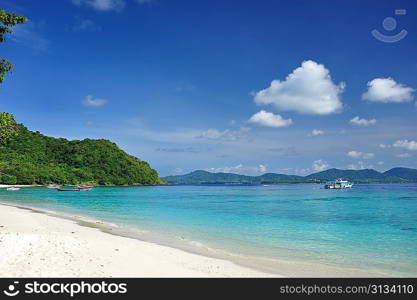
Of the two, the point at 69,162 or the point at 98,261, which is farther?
the point at 69,162

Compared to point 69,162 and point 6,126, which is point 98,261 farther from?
point 69,162

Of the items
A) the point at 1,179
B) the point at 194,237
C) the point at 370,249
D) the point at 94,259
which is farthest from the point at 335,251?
the point at 1,179

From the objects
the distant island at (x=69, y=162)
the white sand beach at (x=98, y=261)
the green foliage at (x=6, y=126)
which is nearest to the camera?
the white sand beach at (x=98, y=261)

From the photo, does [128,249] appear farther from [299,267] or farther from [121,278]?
→ [299,267]

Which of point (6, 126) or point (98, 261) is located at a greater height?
point (6, 126)

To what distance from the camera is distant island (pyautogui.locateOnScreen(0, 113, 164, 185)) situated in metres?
123

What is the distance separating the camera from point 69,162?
154 meters

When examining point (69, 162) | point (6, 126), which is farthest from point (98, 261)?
point (69, 162)

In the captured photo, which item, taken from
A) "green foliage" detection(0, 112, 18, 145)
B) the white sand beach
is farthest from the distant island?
the white sand beach

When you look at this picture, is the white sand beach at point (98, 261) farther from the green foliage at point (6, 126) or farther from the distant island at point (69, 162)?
the distant island at point (69, 162)

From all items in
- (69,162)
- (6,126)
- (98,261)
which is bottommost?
(98,261)

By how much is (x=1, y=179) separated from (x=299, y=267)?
125744 millimetres

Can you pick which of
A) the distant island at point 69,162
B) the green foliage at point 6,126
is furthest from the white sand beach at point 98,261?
the distant island at point 69,162

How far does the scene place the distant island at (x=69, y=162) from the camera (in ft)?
404
